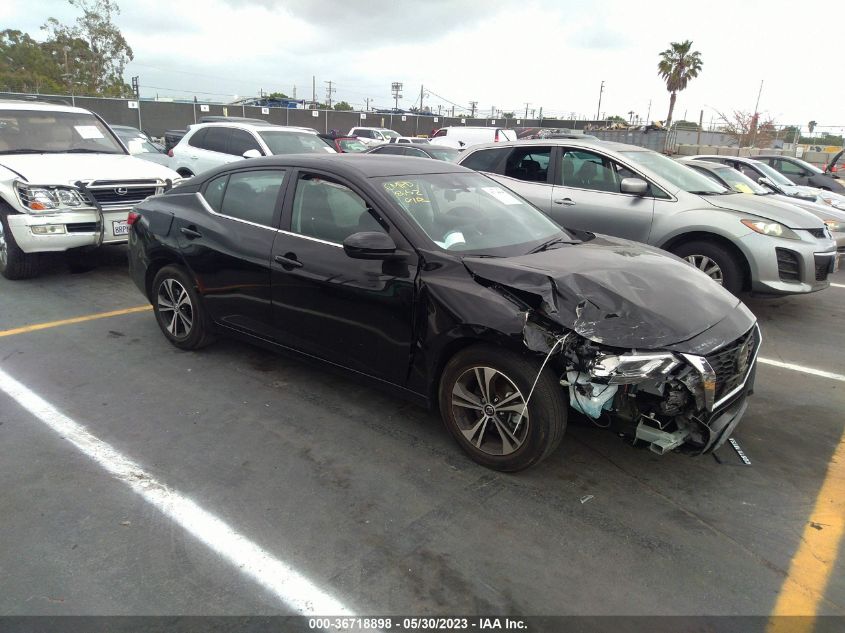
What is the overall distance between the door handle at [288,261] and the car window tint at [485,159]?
169 inches

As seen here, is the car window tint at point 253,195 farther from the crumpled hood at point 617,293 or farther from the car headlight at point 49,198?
the car headlight at point 49,198

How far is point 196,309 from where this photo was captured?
4664 millimetres

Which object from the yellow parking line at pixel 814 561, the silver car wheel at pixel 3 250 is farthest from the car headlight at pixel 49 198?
the yellow parking line at pixel 814 561

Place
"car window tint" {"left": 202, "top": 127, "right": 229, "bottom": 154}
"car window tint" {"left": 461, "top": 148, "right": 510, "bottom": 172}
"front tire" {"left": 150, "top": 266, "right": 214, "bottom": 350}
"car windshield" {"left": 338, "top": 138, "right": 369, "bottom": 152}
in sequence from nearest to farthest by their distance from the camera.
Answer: "front tire" {"left": 150, "top": 266, "right": 214, "bottom": 350} < "car window tint" {"left": 461, "top": 148, "right": 510, "bottom": 172} < "car window tint" {"left": 202, "top": 127, "right": 229, "bottom": 154} < "car windshield" {"left": 338, "top": 138, "right": 369, "bottom": 152}

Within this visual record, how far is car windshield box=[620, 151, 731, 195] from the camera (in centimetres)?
668

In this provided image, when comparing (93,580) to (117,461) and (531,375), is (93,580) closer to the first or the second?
(117,461)

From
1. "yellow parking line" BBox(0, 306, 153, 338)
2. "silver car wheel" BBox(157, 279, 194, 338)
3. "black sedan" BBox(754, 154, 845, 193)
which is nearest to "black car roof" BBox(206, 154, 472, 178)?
"silver car wheel" BBox(157, 279, 194, 338)

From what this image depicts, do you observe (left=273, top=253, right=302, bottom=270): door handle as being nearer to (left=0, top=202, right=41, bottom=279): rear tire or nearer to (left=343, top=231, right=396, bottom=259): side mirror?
(left=343, top=231, right=396, bottom=259): side mirror

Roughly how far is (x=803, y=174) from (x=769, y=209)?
9855 millimetres

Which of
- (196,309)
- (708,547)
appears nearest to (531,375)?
(708,547)

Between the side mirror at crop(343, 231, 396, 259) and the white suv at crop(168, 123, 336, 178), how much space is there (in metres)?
7.47

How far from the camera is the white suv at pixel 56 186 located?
6.21m

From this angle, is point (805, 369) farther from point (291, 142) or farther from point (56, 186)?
point (291, 142)

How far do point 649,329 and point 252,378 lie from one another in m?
2.96
